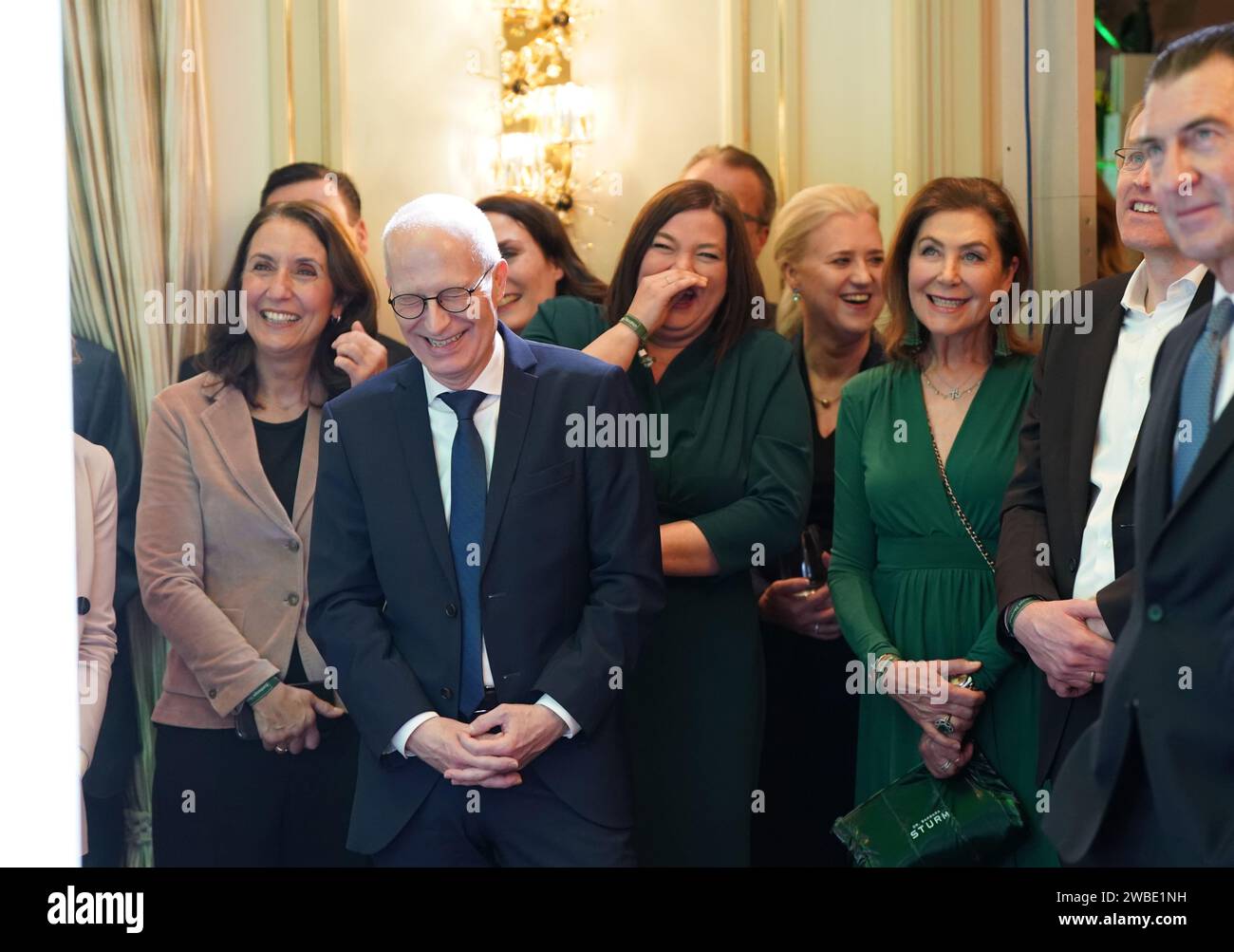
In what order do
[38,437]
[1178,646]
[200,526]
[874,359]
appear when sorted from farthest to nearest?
[874,359] → [200,526] → [38,437] → [1178,646]

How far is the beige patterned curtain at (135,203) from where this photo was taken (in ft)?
11.9

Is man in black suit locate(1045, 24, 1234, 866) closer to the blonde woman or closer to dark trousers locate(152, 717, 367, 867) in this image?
the blonde woman

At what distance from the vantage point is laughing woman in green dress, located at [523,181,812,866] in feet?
10.8

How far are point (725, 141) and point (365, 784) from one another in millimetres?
2203

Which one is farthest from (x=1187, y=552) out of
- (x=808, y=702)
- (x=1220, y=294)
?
(x=808, y=702)

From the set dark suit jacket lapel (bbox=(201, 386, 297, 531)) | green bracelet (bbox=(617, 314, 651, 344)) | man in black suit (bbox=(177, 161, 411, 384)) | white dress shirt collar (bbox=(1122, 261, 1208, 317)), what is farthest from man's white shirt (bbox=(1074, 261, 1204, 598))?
dark suit jacket lapel (bbox=(201, 386, 297, 531))

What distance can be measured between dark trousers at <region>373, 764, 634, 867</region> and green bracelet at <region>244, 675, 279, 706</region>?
27.1 inches

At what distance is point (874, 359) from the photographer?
379cm

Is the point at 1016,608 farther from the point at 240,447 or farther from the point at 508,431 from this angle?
the point at 240,447

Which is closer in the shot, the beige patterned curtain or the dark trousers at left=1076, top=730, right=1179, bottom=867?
the dark trousers at left=1076, top=730, right=1179, bottom=867

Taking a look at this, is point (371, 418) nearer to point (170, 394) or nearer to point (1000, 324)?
point (170, 394)

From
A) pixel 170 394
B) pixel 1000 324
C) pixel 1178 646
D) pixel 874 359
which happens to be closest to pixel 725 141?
pixel 874 359

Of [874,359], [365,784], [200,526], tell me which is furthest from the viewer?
[874,359]

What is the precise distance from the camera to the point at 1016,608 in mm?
2879
